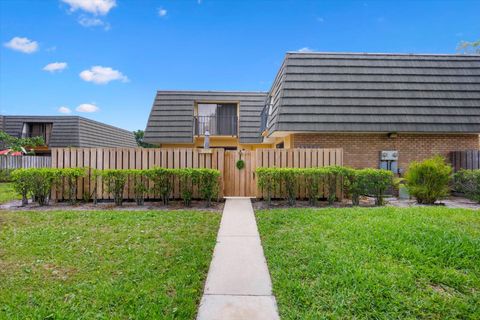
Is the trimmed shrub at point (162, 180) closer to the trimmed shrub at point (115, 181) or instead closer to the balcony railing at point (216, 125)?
the trimmed shrub at point (115, 181)

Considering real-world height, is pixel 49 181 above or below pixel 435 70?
below

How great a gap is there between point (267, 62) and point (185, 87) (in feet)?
24.1

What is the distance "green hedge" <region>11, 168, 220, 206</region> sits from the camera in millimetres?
8820

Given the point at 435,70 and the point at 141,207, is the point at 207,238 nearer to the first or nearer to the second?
the point at 141,207

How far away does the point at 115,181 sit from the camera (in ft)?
29.1

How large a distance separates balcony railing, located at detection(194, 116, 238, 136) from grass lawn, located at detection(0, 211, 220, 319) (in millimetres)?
Answer: 15529

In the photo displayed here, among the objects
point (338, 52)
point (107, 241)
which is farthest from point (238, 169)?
point (338, 52)

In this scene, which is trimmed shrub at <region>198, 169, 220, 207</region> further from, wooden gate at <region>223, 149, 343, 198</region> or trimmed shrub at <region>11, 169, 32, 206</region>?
trimmed shrub at <region>11, 169, 32, 206</region>

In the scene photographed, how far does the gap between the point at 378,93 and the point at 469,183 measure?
211 inches

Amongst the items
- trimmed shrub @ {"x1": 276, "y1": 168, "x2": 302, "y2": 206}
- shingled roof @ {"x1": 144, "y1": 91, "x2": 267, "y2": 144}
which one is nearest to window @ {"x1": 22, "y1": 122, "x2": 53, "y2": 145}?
shingled roof @ {"x1": 144, "y1": 91, "x2": 267, "y2": 144}

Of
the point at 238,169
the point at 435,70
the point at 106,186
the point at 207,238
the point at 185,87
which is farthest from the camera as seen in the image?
the point at 185,87

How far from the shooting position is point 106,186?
9336 millimetres

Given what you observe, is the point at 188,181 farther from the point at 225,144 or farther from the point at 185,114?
the point at 225,144

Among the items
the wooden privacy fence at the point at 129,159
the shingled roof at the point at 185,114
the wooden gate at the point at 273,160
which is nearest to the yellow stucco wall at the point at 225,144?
the shingled roof at the point at 185,114
